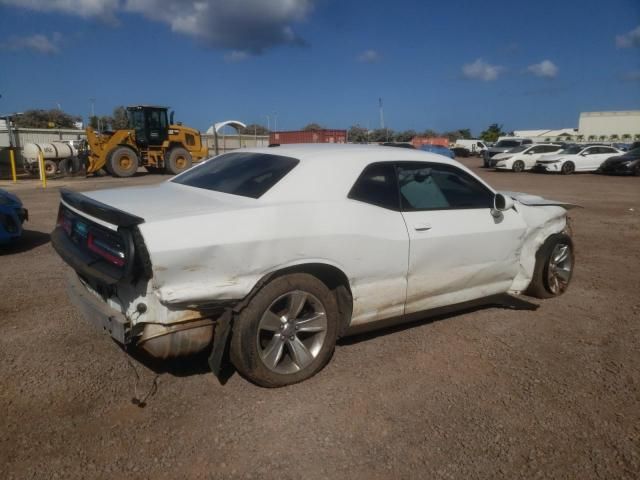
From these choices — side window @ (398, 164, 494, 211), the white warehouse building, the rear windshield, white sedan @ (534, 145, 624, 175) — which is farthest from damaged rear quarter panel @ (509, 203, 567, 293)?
the white warehouse building

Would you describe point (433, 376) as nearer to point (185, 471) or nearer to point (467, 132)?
point (185, 471)

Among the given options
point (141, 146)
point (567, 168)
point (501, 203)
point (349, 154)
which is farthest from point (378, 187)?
point (567, 168)

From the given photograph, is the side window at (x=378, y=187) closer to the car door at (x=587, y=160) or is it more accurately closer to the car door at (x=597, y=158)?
the car door at (x=587, y=160)

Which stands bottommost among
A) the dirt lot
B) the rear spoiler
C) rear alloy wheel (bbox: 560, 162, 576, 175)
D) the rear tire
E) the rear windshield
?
the dirt lot

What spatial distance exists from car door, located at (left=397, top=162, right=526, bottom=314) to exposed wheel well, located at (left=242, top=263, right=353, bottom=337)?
529 mm

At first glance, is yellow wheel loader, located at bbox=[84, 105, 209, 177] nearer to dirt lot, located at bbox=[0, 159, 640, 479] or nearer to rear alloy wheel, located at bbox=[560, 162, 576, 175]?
dirt lot, located at bbox=[0, 159, 640, 479]

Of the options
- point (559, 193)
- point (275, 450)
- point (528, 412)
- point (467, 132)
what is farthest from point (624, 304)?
point (467, 132)

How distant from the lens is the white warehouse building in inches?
2761

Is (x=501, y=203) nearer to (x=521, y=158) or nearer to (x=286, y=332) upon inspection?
(x=286, y=332)

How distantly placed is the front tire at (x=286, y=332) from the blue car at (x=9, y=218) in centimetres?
A: 480

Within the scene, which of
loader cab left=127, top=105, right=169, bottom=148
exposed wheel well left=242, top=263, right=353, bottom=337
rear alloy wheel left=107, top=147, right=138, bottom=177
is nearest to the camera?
exposed wheel well left=242, top=263, right=353, bottom=337

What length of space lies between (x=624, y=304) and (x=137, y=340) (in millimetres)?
4497

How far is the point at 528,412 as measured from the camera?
2971 millimetres

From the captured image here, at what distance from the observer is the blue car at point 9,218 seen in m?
6.29
